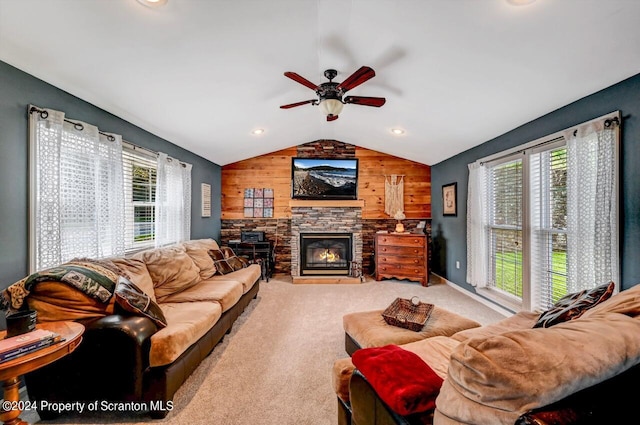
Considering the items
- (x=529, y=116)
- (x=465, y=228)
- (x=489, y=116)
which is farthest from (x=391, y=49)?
(x=465, y=228)

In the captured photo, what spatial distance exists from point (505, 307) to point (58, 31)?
4.86 m

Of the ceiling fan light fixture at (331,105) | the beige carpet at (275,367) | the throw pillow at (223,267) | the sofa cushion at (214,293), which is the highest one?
the ceiling fan light fixture at (331,105)

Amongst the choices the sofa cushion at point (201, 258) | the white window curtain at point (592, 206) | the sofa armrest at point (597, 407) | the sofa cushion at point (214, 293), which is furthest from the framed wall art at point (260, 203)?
Answer: the sofa armrest at point (597, 407)

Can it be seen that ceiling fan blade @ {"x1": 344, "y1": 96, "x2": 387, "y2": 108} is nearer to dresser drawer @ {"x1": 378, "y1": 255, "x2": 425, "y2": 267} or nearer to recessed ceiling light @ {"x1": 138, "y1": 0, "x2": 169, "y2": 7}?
recessed ceiling light @ {"x1": 138, "y1": 0, "x2": 169, "y2": 7}

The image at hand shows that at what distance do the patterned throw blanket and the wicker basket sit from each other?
2.00 metres

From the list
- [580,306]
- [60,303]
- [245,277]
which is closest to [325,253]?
[245,277]

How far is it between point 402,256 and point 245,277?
2.88 metres

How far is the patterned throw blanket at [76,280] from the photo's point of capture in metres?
1.66

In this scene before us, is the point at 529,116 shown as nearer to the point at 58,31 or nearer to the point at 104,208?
the point at 58,31

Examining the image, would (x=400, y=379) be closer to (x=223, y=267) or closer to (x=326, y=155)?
(x=223, y=267)

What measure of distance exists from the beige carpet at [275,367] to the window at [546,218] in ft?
2.09

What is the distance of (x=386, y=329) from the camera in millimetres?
2092

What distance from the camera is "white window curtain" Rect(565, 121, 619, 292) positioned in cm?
215

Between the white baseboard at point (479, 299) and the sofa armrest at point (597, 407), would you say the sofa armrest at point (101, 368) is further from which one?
the white baseboard at point (479, 299)
